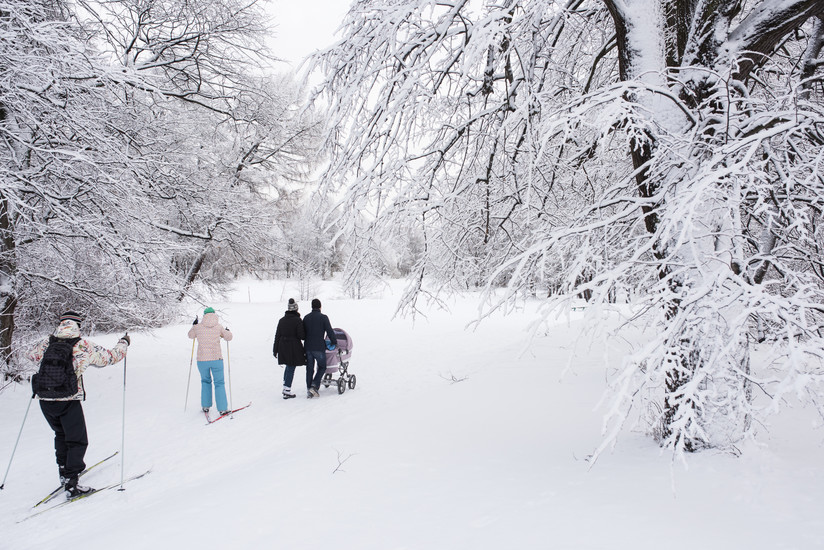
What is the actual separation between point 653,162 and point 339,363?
7047 mm

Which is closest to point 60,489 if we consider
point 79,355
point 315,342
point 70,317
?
point 79,355

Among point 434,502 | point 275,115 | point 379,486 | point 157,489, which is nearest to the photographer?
point 434,502

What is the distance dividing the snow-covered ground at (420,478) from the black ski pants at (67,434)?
38 centimetres

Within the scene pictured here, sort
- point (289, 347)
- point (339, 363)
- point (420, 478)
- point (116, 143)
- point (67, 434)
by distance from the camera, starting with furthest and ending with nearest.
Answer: point (339, 363), point (289, 347), point (116, 143), point (67, 434), point (420, 478)

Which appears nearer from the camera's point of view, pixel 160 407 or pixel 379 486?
pixel 379 486

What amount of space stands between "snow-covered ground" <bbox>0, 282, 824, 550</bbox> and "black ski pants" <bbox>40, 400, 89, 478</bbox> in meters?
0.38

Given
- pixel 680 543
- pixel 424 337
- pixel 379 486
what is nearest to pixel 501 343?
pixel 424 337

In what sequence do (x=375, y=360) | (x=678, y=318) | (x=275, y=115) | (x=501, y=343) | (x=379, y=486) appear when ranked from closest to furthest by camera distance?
(x=678, y=318) → (x=379, y=486) → (x=275, y=115) → (x=375, y=360) → (x=501, y=343)

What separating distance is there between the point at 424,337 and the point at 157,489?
11.1m

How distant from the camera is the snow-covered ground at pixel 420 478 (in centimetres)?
249

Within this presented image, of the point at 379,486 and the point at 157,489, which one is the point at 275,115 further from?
the point at 379,486

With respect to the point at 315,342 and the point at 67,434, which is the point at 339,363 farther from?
the point at 67,434

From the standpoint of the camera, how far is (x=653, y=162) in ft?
8.37

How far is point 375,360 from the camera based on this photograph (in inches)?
465
